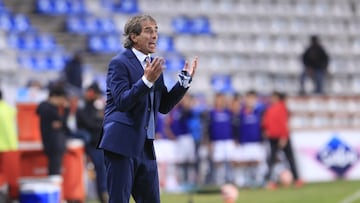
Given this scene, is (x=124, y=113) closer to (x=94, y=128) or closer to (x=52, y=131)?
(x=94, y=128)

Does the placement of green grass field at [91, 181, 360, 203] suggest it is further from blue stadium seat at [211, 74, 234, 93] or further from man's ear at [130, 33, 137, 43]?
man's ear at [130, 33, 137, 43]

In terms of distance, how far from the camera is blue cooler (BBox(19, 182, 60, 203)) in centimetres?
1498

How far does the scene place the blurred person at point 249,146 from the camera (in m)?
21.9

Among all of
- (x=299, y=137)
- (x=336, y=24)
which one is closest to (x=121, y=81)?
(x=299, y=137)

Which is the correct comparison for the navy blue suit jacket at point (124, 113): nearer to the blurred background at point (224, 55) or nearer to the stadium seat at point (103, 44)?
the blurred background at point (224, 55)

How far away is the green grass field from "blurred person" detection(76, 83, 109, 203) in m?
1.84

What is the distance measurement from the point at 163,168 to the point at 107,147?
1386 centimetres

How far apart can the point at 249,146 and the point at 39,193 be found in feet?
26.5

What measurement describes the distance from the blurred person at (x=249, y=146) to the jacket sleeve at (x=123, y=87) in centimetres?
1353

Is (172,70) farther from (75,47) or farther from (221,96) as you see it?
(221,96)

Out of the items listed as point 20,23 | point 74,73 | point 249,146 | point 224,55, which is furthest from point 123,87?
point 224,55

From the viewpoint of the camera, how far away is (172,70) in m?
27.3

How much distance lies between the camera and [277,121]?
21.5 m

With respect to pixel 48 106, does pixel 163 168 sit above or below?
below
